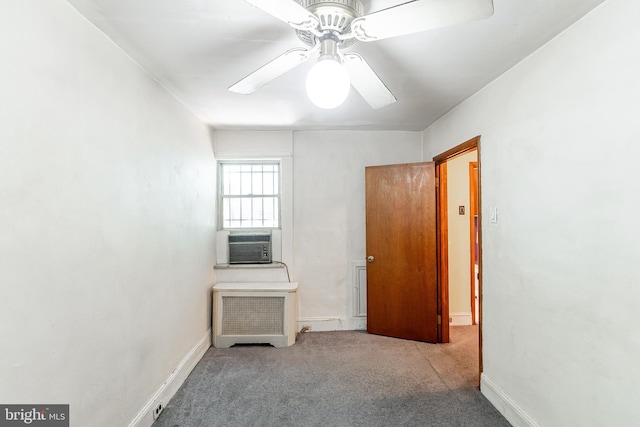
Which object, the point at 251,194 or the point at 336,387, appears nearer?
the point at 336,387

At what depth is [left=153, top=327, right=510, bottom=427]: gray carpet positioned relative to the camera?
206 cm

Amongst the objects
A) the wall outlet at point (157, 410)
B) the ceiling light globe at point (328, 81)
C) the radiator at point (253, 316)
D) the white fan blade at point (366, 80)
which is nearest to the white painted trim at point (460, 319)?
the radiator at point (253, 316)

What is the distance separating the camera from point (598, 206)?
143cm

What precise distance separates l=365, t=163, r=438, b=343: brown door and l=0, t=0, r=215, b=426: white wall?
205 cm

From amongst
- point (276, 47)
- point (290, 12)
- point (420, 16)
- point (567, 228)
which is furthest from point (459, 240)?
point (290, 12)

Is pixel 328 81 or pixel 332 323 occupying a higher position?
pixel 328 81

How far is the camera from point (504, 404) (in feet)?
6.81

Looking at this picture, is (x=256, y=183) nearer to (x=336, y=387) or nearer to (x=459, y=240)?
(x=336, y=387)

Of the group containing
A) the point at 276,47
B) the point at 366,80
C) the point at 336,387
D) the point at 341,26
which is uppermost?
the point at 276,47

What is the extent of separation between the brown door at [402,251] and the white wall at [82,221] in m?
2.05

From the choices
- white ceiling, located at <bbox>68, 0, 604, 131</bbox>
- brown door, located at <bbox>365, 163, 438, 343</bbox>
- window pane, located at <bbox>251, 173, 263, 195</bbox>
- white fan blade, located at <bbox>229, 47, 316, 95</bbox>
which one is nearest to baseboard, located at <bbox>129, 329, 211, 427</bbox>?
window pane, located at <bbox>251, 173, 263, 195</bbox>

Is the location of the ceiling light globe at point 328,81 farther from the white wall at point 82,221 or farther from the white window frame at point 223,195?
the white window frame at point 223,195

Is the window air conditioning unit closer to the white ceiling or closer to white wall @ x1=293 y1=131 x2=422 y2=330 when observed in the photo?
white wall @ x1=293 y1=131 x2=422 y2=330

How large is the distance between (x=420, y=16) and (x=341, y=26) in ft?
1.15
